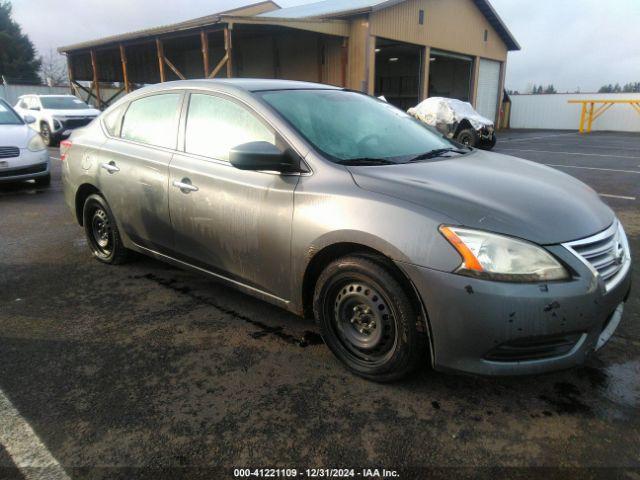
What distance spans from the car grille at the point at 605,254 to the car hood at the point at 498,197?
4cm

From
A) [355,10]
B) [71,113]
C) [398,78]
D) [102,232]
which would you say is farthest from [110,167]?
[398,78]

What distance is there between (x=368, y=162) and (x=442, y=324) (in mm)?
1059

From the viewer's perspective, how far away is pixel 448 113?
573 inches

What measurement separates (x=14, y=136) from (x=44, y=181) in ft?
3.27

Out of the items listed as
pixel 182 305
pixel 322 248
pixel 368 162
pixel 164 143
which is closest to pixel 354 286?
pixel 322 248

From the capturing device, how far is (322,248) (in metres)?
2.57

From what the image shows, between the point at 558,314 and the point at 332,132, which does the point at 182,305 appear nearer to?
the point at 332,132

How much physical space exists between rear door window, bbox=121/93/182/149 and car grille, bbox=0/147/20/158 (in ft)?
16.1

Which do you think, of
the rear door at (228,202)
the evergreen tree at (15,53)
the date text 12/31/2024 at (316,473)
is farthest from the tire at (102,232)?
the evergreen tree at (15,53)

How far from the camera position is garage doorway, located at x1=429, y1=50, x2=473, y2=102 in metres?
27.3

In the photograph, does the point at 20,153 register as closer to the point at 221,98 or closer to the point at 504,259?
the point at 221,98

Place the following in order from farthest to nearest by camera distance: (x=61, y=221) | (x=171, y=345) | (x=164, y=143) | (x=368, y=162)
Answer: (x=61, y=221), (x=164, y=143), (x=171, y=345), (x=368, y=162)

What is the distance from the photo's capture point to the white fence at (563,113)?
Answer: 29297mm

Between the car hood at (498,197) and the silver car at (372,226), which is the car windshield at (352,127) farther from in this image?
the car hood at (498,197)
